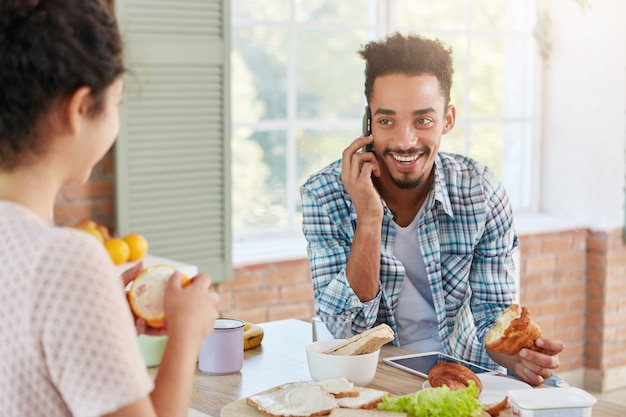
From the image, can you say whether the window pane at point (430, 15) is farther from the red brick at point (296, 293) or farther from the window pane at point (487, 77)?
the red brick at point (296, 293)

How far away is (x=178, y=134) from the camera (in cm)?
350

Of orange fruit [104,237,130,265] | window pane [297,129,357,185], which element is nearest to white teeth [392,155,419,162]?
orange fruit [104,237,130,265]

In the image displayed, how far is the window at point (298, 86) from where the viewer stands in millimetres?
3975

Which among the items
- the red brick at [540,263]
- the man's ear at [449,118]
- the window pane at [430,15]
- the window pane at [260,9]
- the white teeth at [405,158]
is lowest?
the red brick at [540,263]

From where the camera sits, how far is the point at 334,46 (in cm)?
418

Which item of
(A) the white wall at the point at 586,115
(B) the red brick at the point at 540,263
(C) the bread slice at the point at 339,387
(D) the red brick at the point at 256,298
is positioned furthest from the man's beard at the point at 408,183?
(A) the white wall at the point at 586,115

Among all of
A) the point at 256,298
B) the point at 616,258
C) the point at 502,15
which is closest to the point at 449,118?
the point at 256,298

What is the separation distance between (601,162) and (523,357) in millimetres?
2995

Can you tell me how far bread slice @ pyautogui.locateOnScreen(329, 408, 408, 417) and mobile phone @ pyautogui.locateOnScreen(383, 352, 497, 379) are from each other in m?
0.27

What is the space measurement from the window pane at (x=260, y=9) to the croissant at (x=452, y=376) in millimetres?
2404

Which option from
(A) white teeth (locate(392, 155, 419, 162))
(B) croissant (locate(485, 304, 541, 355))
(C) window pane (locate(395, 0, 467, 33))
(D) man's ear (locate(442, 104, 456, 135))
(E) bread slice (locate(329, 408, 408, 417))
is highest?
(C) window pane (locate(395, 0, 467, 33))

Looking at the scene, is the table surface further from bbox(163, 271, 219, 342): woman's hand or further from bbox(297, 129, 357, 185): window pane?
bbox(297, 129, 357, 185): window pane

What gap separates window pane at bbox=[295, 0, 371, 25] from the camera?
4074 millimetres

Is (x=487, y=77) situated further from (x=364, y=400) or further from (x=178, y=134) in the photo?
(x=364, y=400)
